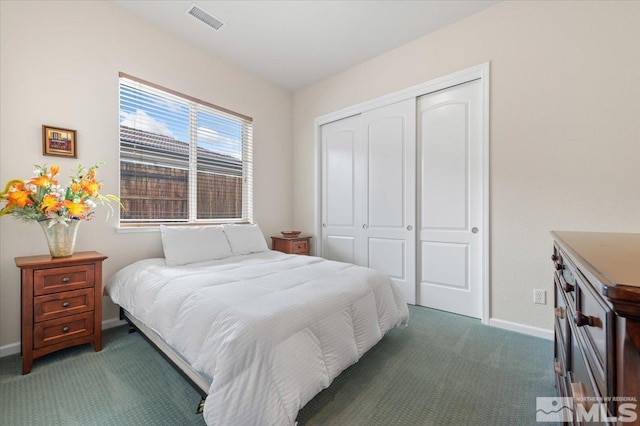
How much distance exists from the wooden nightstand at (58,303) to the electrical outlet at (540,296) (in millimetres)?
3601

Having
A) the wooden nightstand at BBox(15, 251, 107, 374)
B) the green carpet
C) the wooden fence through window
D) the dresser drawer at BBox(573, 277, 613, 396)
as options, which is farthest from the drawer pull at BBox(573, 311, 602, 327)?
the wooden fence through window

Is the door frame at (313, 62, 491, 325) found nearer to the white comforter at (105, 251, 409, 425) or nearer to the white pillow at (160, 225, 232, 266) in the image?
the white comforter at (105, 251, 409, 425)

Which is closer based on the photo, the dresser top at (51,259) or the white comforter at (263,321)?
the white comforter at (263,321)

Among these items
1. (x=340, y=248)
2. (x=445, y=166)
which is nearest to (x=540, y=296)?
(x=445, y=166)

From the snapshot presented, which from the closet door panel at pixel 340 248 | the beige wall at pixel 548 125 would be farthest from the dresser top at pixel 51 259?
the beige wall at pixel 548 125

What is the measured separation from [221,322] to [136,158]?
7.42ft

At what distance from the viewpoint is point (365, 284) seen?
197 centimetres

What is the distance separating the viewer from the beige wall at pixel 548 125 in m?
2.01

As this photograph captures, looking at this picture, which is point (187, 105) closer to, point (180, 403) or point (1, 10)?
point (1, 10)

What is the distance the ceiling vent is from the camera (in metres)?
2.57

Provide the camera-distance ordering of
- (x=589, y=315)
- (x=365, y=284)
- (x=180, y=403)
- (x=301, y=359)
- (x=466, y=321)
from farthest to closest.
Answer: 1. (x=466, y=321)
2. (x=365, y=284)
3. (x=180, y=403)
4. (x=301, y=359)
5. (x=589, y=315)

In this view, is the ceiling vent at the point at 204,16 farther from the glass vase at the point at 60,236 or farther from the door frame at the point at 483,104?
the glass vase at the point at 60,236

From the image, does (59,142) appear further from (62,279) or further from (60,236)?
(62,279)

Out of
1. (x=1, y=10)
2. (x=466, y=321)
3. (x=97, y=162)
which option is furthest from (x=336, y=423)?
(x=1, y=10)
